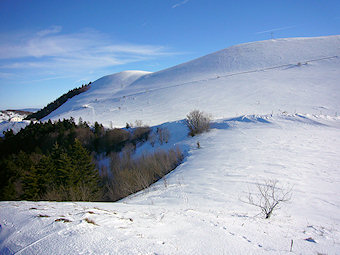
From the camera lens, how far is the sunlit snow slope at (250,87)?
64.5 ft

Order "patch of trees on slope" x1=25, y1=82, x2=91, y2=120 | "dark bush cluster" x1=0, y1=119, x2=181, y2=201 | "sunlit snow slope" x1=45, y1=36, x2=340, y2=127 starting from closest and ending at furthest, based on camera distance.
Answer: "dark bush cluster" x1=0, y1=119, x2=181, y2=201 → "sunlit snow slope" x1=45, y1=36, x2=340, y2=127 → "patch of trees on slope" x1=25, y1=82, x2=91, y2=120

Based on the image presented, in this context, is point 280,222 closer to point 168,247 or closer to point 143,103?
point 168,247

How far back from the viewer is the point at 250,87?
25672 mm

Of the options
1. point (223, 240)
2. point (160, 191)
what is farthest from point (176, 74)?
point (223, 240)

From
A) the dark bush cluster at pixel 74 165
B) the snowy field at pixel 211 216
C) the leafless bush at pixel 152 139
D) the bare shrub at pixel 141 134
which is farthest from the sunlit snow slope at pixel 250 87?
the snowy field at pixel 211 216

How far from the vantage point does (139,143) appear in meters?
17.5

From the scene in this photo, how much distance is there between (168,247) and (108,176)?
13903 mm

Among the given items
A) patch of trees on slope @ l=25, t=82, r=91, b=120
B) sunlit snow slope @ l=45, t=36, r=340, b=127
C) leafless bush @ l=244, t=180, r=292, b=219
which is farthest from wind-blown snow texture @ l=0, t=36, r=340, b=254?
patch of trees on slope @ l=25, t=82, r=91, b=120

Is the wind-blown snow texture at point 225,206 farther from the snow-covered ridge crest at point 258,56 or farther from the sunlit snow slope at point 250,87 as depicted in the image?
the snow-covered ridge crest at point 258,56

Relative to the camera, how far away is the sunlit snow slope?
774 inches

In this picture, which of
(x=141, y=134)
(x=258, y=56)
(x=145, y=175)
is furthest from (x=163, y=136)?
(x=258, y=56)

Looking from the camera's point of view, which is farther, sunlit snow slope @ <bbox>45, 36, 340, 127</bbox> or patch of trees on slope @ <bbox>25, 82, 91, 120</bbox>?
patch of trees on slope @ <bbox>25, 82, 91, 120</bbox>

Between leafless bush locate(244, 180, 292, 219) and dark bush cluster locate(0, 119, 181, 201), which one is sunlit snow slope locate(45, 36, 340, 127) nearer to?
dark bush cluster locate(0, 119, 181, 201)

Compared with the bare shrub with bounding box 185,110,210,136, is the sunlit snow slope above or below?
above
